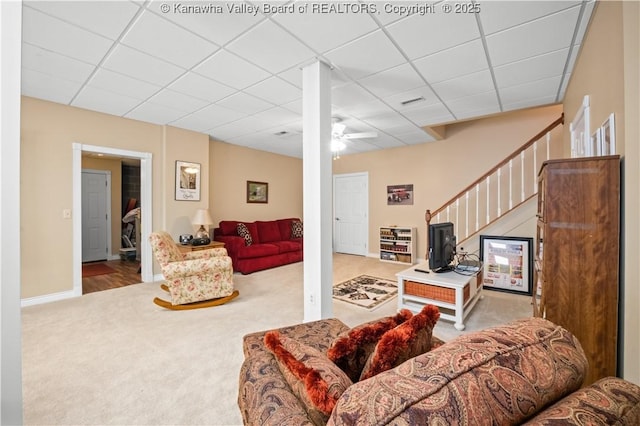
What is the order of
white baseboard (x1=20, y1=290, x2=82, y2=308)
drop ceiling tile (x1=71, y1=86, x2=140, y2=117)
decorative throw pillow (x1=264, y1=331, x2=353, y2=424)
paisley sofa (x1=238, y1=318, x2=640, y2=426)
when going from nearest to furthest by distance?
paisley sofa (x1=238, y1=318, x2=640, y2=426) < decorative throw pillow (x1=264, y1=331, x2=353, y2=424) < drop ceiling tile (x1=71, y1=86, x2=140, y2=117) < white baseboard (x1=20, y1=290, x2=82, y2=308)

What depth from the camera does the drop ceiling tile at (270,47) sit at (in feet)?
7.05

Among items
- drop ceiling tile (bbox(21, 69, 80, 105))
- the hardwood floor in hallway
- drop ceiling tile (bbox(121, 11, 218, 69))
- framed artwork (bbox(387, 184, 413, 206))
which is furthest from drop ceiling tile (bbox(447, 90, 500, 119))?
the hardwood floor in hallway

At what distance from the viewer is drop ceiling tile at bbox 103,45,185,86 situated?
2441 mm

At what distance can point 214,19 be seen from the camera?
2.02 m

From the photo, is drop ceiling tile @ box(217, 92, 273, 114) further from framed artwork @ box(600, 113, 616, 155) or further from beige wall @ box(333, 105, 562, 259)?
beige wall @ box(333, 105, 562, 259)

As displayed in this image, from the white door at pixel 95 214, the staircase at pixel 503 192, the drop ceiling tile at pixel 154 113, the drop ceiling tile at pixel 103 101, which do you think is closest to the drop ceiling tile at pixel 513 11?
the staircase at pixel 503 192

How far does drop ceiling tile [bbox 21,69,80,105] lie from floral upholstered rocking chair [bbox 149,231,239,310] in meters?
1.87

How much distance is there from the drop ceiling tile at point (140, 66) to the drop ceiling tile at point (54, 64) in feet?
0.87

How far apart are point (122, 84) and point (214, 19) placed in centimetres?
173

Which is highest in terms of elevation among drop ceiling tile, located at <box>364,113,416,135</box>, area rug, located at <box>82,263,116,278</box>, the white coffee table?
drop ceiling tile, located at <box>364,113,416,135</box>

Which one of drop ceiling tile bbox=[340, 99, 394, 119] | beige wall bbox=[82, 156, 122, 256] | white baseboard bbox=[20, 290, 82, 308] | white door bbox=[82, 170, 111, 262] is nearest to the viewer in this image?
white baseboard bbox=[20, 290, 82, 308]

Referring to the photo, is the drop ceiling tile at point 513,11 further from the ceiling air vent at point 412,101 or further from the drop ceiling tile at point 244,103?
the drop ceiling tile at point 244,103

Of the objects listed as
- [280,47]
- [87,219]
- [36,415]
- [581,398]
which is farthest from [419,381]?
[87,219]

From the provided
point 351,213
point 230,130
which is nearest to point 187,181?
point 230,130
